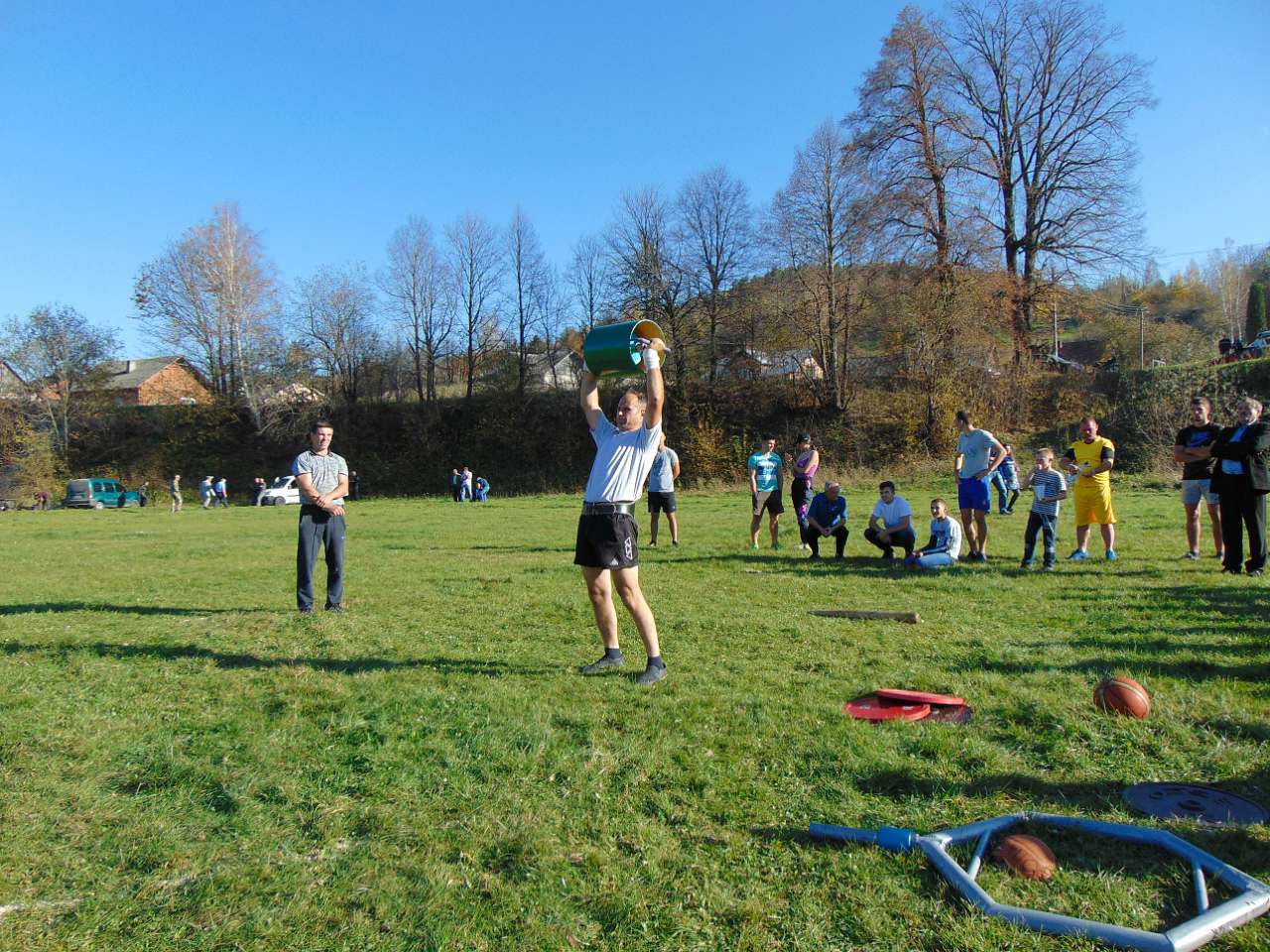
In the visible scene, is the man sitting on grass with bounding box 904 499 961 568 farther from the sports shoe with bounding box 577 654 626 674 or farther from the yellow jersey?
the sports shoe with bounding box 577 654 626 674

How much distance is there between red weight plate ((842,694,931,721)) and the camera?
4359mm

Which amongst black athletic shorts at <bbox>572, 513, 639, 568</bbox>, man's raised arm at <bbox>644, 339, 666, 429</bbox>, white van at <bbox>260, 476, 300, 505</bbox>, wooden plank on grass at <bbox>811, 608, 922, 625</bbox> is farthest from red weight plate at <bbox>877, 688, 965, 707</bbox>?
white van at <bbox>260, 476, 300, 505</bbox>

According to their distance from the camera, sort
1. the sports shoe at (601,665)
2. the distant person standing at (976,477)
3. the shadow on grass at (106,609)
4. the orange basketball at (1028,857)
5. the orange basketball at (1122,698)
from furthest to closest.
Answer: the distant person standing at (976,477), the shadow on grass at (106,609), the sports shoe at (601,665), the orange basketball at (1122,698), the orange basketball at (1028,857)

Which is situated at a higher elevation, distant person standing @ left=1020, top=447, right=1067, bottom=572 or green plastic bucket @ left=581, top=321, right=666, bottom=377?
green plastic bucket @ left=581, top=321, right=666, bottom=377

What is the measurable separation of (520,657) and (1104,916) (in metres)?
4.22

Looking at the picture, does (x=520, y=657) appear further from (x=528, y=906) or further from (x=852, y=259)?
(x=852, y=259)

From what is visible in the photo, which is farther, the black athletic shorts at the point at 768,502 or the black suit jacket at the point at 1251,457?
the black athletic shorts at the point at 768,502

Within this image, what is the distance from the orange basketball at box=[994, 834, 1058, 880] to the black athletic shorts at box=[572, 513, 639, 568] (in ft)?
9.43

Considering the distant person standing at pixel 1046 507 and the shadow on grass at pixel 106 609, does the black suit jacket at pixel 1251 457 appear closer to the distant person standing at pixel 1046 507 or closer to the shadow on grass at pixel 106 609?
the distant person standing at pixel 1046 507

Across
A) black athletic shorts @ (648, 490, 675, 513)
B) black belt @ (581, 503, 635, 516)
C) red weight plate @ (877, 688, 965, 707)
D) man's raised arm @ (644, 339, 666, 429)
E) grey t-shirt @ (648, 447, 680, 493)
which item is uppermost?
man's raised arm @ (644, 339, 666, 429)

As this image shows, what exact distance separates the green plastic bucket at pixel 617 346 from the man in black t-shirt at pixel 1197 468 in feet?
23.8

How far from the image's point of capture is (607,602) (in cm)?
547

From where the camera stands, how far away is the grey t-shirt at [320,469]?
7.77 m

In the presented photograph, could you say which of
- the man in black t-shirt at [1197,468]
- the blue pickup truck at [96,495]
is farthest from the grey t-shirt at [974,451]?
the blue pickup truck at [96,495]
